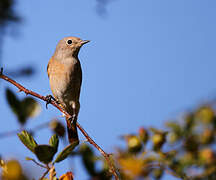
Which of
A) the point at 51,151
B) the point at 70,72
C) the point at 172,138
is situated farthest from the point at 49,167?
the point at 70,72

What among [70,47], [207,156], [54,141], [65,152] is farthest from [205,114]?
[70,47]

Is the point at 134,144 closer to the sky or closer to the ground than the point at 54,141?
closer to the ground

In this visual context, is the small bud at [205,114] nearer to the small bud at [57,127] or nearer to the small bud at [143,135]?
the small bud at [143,135]

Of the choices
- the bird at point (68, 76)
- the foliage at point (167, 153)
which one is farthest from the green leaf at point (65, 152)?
the bird at point (68, 76)

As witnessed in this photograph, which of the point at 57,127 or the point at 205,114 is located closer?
the point at 205,114

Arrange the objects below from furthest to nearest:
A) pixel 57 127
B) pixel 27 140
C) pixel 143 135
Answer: pixel 57 127, pixel 27 140, pixel 143 135

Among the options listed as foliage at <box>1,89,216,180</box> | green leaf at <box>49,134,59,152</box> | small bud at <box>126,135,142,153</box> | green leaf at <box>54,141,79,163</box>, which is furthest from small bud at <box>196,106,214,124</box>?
green leaf at <box>49,134,59,152</box>

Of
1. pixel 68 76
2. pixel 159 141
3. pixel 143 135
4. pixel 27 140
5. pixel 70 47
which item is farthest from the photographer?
pixel 70 47

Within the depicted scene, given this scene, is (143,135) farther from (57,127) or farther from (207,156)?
(57,127)

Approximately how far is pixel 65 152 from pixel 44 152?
0.32 feet

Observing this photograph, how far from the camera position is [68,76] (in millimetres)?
5172

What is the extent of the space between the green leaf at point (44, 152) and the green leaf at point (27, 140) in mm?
134

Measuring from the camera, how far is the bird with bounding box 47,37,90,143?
16.7 feet

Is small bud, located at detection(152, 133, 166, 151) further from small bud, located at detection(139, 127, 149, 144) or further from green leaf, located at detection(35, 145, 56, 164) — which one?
green leaf, located at detection(35, 145, 56, 164)
